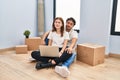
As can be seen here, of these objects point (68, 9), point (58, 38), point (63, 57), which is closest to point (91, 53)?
point (63, 57)

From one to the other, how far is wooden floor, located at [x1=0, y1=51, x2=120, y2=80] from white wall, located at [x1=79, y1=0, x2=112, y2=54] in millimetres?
527

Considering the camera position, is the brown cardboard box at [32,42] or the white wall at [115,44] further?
the brown cardboard box at [32,42]

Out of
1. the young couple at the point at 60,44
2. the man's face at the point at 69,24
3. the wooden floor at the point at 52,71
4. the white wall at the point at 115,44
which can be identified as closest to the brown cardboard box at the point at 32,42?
the wooden floor at the point at 52,71

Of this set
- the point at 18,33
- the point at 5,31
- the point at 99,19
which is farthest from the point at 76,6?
the point at 5,31

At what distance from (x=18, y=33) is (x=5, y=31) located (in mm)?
319

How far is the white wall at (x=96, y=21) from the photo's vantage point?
2.71m

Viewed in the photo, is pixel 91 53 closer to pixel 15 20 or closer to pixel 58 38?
pixel 58 38

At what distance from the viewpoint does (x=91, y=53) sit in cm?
233

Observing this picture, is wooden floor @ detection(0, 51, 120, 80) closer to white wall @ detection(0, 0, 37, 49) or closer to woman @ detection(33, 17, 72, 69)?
woman @ detection(33, 17, 72, 69)

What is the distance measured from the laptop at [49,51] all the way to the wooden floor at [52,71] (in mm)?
231

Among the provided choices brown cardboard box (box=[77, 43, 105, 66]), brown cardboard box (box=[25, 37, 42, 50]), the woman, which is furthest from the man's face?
brown cardboard box (box=[25, 37, 42, 50])

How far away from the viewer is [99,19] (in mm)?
2805

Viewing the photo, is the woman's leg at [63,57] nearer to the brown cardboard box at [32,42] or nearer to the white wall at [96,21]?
the white wall at [96,21]

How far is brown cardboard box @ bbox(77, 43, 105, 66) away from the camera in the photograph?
2322 millimetres
